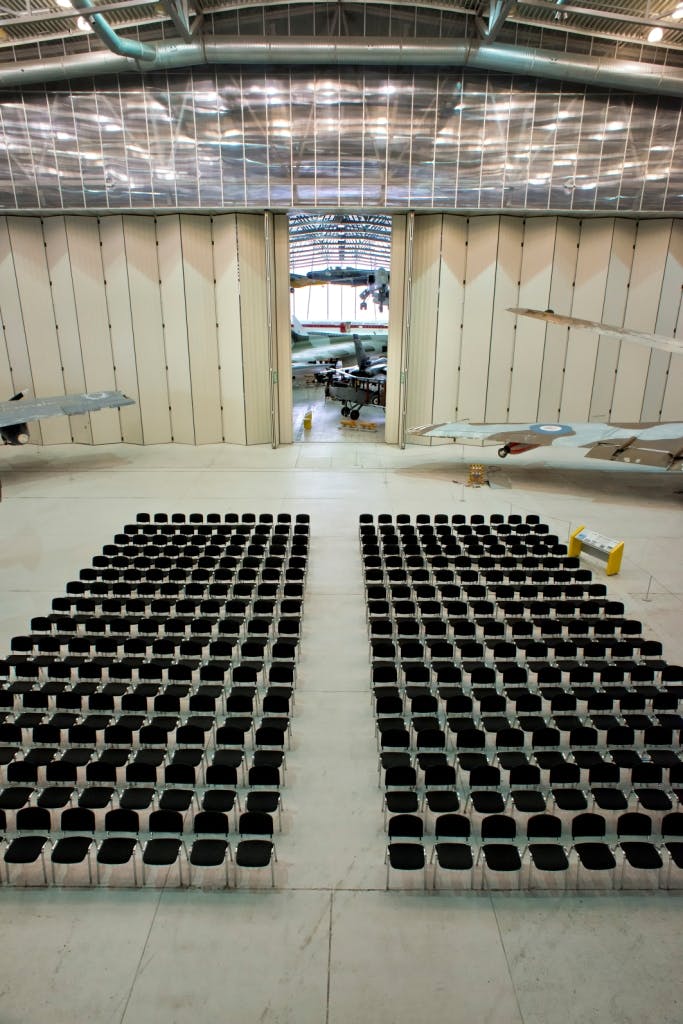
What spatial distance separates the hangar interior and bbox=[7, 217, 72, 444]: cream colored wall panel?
3.3 inches

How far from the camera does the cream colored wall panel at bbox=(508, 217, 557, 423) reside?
85.8ft

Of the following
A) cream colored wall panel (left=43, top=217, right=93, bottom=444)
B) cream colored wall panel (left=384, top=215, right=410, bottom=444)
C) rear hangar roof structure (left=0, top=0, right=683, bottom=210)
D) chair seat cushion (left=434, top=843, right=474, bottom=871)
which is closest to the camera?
chair seat cushion (left=434, top=843, right=474, bottom=871)

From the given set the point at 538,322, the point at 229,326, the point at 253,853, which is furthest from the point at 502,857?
the point at 229,326

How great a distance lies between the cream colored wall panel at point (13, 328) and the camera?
26.4m

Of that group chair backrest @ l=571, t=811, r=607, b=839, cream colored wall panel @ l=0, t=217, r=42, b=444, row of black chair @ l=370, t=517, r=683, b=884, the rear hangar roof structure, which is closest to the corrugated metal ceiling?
the rear hangar roof structure

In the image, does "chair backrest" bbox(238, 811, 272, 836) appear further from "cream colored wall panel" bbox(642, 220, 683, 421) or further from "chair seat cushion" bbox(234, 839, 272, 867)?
"cream colored wall panel" bbox(642, 220, 683, 421)

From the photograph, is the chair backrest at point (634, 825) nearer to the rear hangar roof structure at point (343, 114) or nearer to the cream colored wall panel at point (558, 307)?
the cream colored wall panel at point (558, 307)

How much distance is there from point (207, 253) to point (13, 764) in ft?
74.4

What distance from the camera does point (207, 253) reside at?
1037 inches

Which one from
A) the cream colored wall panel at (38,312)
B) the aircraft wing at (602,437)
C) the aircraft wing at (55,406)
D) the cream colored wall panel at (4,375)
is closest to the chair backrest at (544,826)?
the aircraft wing at (602,437)

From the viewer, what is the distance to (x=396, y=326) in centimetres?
2681

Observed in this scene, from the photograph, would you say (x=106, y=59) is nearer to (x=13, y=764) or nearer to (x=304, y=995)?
(x=13, y=764)

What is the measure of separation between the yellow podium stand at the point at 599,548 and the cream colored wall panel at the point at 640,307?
14293 mm

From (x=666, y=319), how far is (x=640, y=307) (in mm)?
1177
